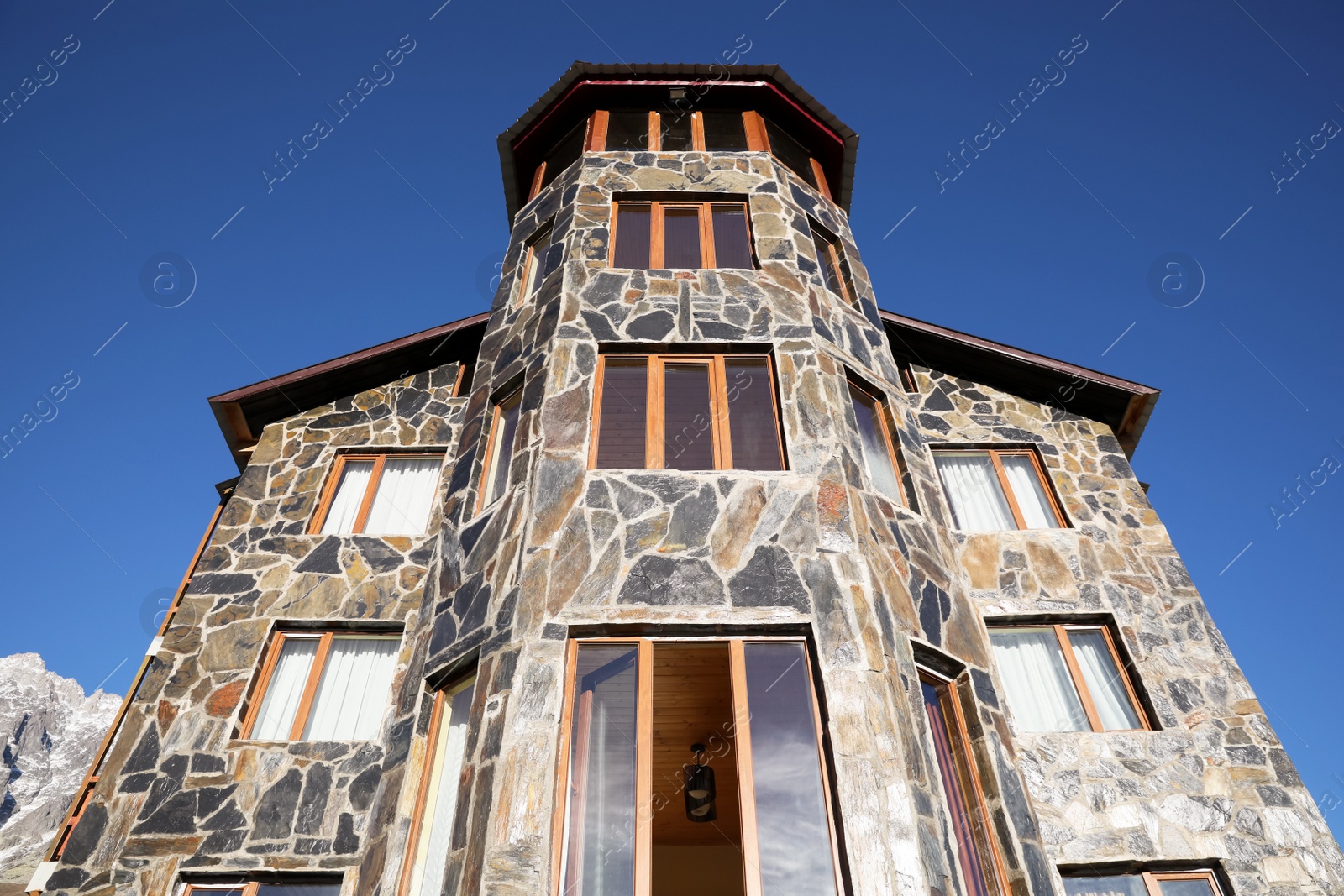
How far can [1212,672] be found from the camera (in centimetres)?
1115

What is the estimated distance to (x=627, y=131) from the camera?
46.6 ft

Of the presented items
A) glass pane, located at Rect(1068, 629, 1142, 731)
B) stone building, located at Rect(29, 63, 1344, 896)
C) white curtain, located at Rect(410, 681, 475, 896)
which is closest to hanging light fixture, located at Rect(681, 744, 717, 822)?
stone building, located at Rect(29, 63, 1344, 896)

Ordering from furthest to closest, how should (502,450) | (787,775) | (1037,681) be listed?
(1037,681) < (502,450) < (787,775)

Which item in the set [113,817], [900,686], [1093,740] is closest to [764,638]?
[900,686]

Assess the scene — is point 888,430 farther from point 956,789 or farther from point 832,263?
point 956,789

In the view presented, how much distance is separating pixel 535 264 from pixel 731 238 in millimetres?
2959

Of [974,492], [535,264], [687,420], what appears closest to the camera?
[687,420]

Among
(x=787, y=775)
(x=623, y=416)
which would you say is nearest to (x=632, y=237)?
(x=623, y=416)

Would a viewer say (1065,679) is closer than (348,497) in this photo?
Yes

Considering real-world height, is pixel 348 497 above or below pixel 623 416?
above

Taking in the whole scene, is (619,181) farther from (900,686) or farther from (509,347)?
(900,686)

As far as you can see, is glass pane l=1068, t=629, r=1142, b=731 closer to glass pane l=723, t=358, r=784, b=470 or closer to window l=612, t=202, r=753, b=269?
→ glass pane l=723, t=358, r=784, b=470

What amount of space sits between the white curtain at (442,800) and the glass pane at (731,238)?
6.57 meters

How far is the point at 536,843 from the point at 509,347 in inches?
265
